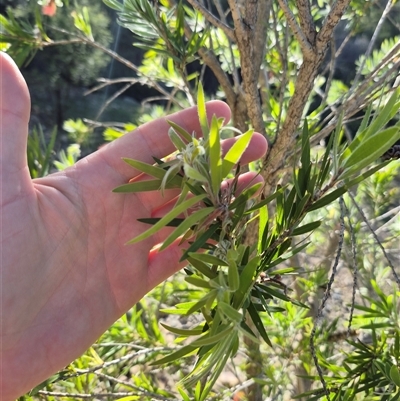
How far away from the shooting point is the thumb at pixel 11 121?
47 centimetres

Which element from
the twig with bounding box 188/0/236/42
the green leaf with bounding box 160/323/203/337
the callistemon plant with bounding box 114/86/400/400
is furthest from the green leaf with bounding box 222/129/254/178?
the twig with bounding box 188/0/236/42

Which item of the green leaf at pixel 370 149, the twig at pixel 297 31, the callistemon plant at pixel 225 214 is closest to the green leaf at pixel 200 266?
the callistemon plant at pixel 225 214

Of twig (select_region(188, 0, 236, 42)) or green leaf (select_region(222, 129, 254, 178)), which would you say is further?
twig (select_region(188, 0, 236, 42))

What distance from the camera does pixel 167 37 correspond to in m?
0.54

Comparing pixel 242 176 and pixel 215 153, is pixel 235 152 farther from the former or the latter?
pixel 242 176

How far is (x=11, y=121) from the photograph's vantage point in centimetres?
48

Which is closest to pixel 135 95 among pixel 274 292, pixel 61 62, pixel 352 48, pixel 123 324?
pixel 61 62

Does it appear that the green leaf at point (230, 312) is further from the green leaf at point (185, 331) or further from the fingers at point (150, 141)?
the fingers at point (150, 141)

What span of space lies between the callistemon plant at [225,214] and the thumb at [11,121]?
21cm

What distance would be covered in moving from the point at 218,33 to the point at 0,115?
0.52 meters

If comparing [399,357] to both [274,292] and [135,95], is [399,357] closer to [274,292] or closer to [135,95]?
[274,292]

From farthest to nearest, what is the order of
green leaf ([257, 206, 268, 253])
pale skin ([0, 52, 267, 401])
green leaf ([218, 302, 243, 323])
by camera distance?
pale skin ([0, 52, 267, 401]) < green leaf ([257, 206, 268, 253]) < green leaf ([218, 302, 243, 323])

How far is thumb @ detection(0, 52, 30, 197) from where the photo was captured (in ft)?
1.54

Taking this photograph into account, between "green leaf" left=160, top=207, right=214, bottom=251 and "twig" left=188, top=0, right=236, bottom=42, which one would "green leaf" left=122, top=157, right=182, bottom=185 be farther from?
"twig" left=188, top=0, right=236, bottom=42
